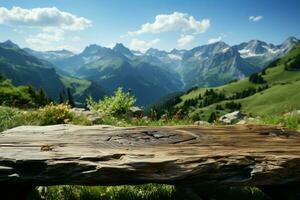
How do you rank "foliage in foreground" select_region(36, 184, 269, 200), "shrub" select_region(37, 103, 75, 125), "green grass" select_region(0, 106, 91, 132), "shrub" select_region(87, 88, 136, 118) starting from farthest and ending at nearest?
"shrub" select_region(87, 88, 136, 118) → "shrub" select_region(37, 103, 75, 125) → "green grass" select_region(0, 106, 91, 132) → "foliage in foreground" select_region(36, 184, 269, 200)

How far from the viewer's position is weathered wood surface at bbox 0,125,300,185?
8438 millimetres

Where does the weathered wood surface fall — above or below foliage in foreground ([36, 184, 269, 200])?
above

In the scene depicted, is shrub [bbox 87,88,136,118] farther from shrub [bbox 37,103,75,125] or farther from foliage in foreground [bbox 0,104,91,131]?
shrub [bbox 37,103,75,125]

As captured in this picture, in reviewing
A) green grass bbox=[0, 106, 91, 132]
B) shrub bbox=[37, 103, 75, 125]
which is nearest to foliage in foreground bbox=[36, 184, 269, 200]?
green grass bbox=[0, 106, 91, 132]

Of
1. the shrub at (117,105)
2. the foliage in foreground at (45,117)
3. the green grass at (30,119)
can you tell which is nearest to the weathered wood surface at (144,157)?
the green grass at (30,119)

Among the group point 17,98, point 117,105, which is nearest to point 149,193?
point 117,105

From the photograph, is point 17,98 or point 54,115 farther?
point 17,98

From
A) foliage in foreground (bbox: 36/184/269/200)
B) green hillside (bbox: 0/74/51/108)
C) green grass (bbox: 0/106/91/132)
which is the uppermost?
green hillside (bbox: 0/74/51/108)

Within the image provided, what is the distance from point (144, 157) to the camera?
28.8 ft

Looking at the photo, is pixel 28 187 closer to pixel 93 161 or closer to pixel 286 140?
pixel 93 161

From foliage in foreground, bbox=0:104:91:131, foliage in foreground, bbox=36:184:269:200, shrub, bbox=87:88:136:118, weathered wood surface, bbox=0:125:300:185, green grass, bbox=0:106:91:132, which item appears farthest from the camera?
shrub, bbox=87:88:136:118

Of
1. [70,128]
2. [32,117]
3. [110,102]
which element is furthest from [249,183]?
[110,102]

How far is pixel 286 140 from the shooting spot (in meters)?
10.7

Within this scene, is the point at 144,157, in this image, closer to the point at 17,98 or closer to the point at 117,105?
the point at 117,105
